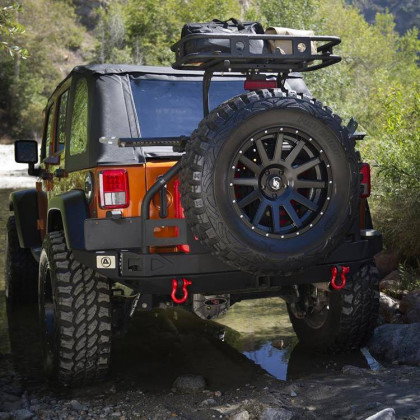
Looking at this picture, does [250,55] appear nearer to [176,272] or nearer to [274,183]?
[274,183]

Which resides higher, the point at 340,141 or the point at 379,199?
the point at 340,141

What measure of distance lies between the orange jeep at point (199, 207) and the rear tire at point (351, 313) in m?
0.01

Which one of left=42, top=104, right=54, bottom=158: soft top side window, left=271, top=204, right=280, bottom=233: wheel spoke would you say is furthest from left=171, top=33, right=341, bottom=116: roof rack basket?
left=42, top=104, right=54, bottom=158: soft top side window

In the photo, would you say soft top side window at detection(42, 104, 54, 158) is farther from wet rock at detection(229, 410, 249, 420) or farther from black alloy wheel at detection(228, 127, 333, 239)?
wet rock at detection(229, 410, 249, 420)

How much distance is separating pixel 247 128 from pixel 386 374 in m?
1.86

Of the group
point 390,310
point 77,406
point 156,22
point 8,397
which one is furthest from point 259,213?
point 156,22

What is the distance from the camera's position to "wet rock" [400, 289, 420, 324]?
223 inches

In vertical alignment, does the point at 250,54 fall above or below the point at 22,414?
above

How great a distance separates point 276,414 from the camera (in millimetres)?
3518

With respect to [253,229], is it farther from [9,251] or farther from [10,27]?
[10,27]

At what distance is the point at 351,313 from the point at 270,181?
1.48 metres

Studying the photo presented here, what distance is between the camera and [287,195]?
3738 millimetres

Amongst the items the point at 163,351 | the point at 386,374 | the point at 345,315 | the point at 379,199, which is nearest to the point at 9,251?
the point at 163,351

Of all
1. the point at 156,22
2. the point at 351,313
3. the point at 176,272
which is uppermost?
the point at 156,22
